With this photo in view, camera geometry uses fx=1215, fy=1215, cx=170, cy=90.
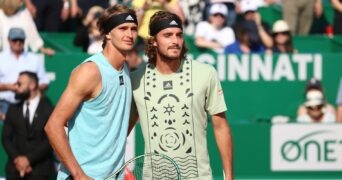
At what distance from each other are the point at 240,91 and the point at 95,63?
7750mm

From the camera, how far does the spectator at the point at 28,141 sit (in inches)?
435

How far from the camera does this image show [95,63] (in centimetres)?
653

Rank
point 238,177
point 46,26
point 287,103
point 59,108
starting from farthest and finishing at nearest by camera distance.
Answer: point 46,26, point 287,103, point 238,177, point 59,108

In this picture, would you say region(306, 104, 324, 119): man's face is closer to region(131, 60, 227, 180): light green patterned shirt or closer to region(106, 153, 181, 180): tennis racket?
region(131, 60, 227, 180): light green patterned shirt

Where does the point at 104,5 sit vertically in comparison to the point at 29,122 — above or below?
above

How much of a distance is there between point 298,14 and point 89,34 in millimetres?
3187

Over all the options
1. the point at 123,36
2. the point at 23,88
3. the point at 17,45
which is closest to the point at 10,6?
the point at 17,45

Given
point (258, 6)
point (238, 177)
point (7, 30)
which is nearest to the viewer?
point (238, 177)

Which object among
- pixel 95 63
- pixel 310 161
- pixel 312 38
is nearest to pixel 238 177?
pixel 310 161

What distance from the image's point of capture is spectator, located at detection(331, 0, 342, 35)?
1596 cm

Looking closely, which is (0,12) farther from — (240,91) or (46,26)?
(240,91)

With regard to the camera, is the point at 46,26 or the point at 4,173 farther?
the point at 46,26

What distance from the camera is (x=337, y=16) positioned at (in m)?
16.1

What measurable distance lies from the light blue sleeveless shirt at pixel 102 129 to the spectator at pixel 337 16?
9.68 metres
